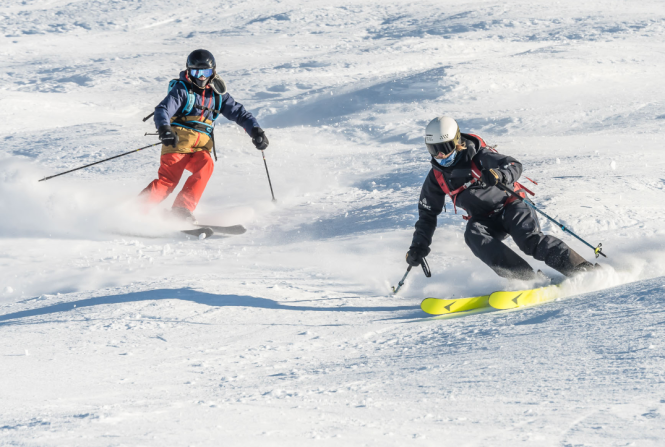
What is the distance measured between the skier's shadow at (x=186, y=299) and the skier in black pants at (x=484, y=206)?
2.23 feet

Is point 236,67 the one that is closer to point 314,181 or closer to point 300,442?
point 314,181

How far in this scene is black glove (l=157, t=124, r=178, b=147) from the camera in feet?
22.2

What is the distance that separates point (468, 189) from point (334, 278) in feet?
4.45

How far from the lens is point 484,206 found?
191 inches

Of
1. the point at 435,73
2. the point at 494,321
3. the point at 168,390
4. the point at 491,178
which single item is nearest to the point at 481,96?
the point at 435,73

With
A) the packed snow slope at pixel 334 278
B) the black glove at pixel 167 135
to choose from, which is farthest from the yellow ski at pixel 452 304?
the black glove at pixel 167 135

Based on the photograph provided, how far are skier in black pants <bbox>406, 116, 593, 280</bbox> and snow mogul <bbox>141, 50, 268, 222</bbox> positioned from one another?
124 inches

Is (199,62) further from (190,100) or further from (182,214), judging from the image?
(182,214)

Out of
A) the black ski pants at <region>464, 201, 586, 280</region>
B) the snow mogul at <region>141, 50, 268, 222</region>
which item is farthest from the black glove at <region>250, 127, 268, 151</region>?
the black ski pants at <region>464, 201, 586, 280</region>

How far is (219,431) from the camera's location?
7.91ft

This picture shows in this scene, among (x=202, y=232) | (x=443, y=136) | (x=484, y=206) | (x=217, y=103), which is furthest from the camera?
(x=217, y=103)

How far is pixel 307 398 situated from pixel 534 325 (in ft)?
4.73

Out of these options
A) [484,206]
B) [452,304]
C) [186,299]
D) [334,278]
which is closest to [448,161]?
[484,206]

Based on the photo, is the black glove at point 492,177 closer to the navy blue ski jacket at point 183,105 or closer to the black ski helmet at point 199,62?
the navy blue ski jacket at point 183,105
